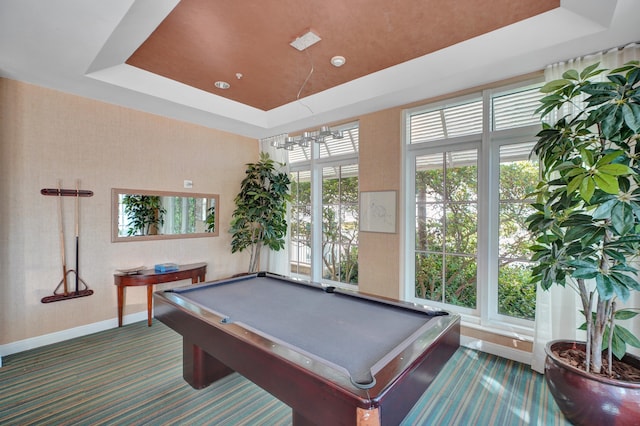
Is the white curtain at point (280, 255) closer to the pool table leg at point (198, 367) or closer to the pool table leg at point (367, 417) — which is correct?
the pool table leg at point (198, 367)

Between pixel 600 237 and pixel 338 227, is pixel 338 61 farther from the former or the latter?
pixel 600 237

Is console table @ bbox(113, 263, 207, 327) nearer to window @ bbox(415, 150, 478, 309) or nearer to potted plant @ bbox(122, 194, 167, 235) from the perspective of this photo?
potted plant @ bbox(122, 194, 167, 235)

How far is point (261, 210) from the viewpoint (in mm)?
4598

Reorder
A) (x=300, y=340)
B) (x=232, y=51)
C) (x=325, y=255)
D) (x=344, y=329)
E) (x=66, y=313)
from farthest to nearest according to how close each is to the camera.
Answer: (x=325, y=255)
(x=66, y=313)
(x=232, y=51)
(x=344, y=329)
(x=300, y=340)

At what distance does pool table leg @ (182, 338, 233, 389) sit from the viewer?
235cm

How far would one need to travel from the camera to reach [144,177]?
385 cm

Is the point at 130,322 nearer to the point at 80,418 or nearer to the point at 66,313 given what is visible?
the point at 66,313

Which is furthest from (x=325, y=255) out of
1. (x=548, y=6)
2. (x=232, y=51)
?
(x=548, y=6)

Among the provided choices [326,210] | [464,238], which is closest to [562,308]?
[464,238]

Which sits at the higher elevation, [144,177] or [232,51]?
[232,51]

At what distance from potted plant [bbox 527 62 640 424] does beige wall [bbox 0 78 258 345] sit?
4267 mm

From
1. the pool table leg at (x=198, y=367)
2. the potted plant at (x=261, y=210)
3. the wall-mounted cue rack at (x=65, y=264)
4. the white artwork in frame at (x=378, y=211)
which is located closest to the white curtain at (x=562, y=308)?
the white artwork in frame at (x=378, y=211)

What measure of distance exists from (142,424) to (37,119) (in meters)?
3.22

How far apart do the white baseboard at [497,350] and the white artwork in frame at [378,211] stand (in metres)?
1.43
